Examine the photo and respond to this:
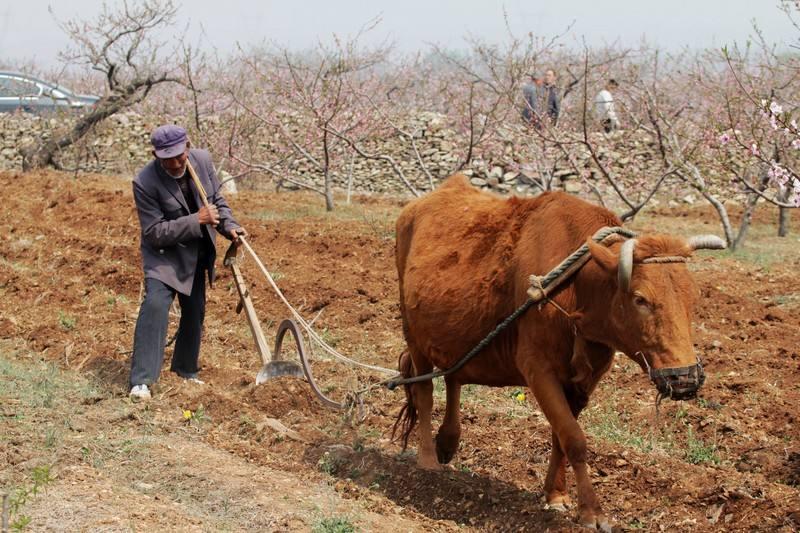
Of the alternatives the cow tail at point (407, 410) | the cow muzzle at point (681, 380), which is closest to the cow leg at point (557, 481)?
the cow muzzle at point (681, 380)

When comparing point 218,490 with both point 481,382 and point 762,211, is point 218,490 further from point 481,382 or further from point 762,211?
point 762,211

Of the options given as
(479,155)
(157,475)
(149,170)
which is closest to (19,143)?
(479,155)

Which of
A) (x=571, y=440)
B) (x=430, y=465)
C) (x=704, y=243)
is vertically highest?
(x=704, y=243)

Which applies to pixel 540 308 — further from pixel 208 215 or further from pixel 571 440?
pixel 208 215

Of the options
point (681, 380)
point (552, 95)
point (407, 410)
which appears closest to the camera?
point (681, 380)

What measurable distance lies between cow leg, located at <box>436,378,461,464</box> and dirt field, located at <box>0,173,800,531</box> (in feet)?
0.45

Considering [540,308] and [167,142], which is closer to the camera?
[540,308]

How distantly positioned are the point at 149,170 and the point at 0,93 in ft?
76.8

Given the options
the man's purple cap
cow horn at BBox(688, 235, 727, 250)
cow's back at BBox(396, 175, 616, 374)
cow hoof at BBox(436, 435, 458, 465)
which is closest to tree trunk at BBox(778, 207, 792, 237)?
cow's back at BBox(396, 175, 616, 374)

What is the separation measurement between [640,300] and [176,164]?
4025mm

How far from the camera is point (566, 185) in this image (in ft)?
75.8

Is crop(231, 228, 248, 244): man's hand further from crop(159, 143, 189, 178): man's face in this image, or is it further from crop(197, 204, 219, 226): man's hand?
crop(159, 143, 189, 178): man's face

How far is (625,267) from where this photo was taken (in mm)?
4977

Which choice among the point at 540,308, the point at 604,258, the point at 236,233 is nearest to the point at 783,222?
the point at 236,233
